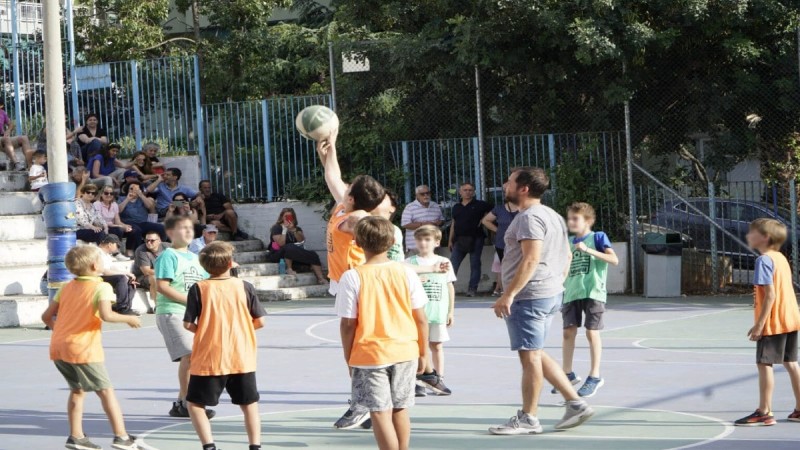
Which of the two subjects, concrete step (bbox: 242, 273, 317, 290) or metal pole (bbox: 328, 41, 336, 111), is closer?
concrete step (bbox: 242, 273, 317, 290)

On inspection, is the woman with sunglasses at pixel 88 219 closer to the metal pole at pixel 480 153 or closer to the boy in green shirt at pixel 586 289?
the metal pole at pixel 480 153

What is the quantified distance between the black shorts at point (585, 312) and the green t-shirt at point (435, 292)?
3.31 feet

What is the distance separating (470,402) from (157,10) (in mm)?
21697

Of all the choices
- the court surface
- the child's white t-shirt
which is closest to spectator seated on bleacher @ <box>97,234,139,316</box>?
the court surface

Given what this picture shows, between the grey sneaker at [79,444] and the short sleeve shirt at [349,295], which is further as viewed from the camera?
the grey sneaker at [79,444]

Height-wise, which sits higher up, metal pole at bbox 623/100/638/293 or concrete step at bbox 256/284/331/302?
metal pole at bbox 623/100/638/293

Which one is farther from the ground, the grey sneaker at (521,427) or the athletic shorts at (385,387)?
the athletic shorts at (385,387)

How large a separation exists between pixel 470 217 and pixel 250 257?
4.02 meters

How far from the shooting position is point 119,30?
28.9 metres

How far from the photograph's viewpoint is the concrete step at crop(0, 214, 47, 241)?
771 inches

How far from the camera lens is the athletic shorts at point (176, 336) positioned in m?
8.92

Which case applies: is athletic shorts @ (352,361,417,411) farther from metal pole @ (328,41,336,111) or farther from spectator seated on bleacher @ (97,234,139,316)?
metal pole @ (328,41,336,111)

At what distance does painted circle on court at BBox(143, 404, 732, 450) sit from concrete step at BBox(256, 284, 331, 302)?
36.4 feet

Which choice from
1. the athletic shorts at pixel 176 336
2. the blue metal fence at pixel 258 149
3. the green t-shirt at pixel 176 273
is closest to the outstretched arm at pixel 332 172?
the green t-shirt at pixel 176 273
